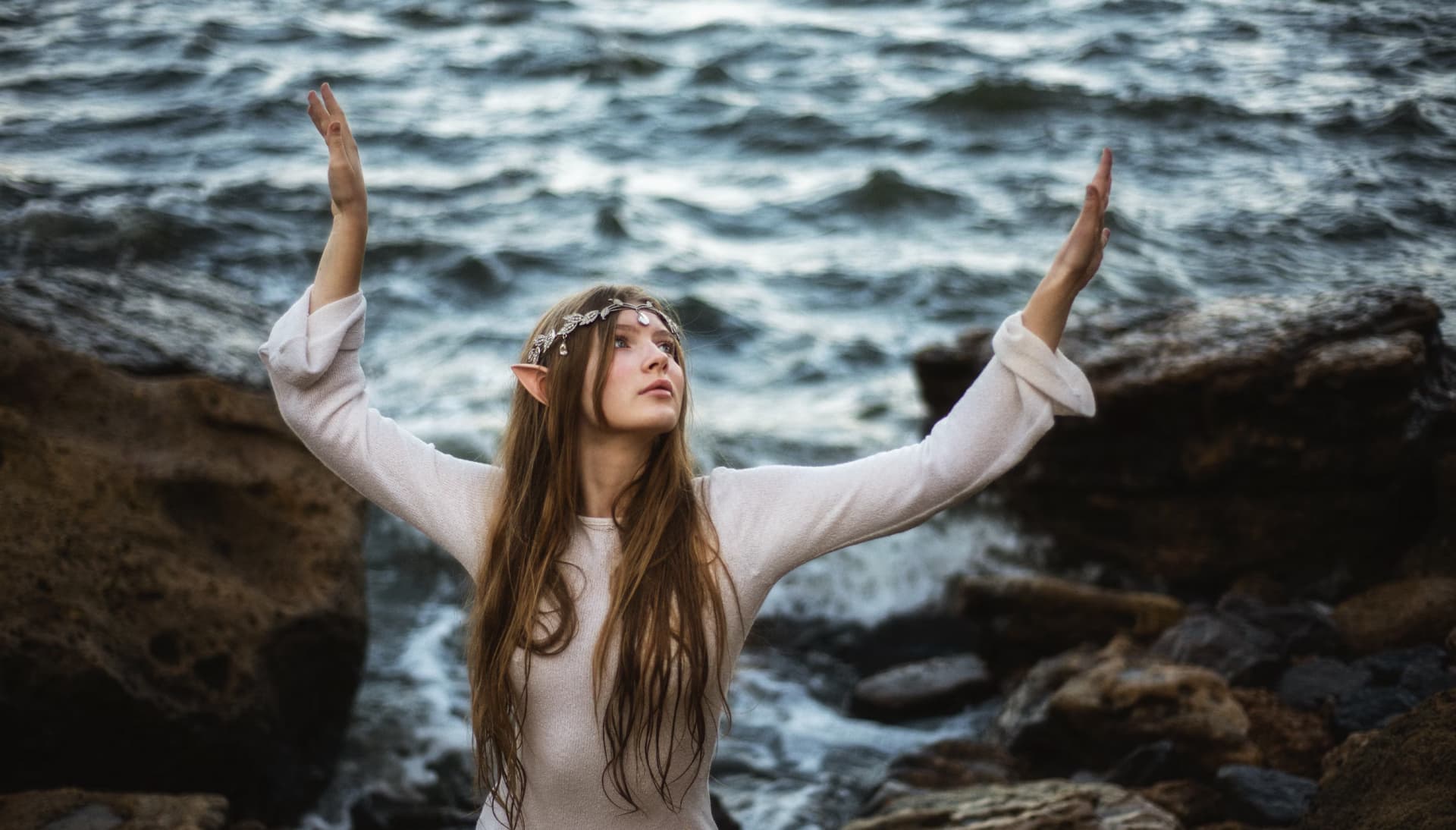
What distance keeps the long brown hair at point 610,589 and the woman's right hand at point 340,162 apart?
0.44m

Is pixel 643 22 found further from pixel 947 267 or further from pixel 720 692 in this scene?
pixel 720 692

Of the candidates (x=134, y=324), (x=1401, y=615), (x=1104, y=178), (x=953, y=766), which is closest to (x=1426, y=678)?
(x=1401, y=615)

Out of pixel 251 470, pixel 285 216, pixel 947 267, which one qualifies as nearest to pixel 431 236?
pixel 285 216

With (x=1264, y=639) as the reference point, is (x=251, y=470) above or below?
above

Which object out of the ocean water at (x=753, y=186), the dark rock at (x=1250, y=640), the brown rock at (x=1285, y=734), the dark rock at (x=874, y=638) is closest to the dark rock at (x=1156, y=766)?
the brown rock at (x=1285, y=734)

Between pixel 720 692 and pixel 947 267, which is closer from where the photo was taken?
pixel 720 692

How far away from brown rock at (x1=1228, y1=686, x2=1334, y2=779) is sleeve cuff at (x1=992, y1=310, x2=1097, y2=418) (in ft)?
7.98

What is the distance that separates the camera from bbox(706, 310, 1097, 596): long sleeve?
234 centimetres

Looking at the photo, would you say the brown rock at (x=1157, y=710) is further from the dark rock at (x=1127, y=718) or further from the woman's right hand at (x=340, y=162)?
the woman's right hand at (x=340, y=162)

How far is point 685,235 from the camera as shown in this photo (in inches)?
448

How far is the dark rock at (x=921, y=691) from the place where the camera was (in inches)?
223

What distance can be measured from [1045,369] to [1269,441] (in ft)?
13.1

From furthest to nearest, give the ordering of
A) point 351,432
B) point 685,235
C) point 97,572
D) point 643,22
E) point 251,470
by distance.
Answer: point 643,22
point 685,235
point 251,470
point 97,572
point 351,432

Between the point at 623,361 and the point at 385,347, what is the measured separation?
24.2ft
